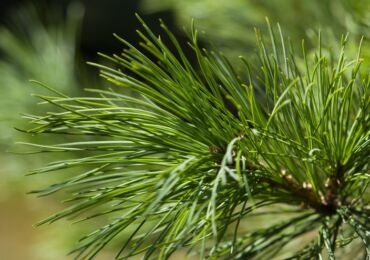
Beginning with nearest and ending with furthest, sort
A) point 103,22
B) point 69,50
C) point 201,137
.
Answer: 1. point 201,137
2. point 69,50
3. point 103,22

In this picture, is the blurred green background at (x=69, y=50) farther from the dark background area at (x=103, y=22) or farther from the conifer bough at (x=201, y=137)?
the dark background area at (x=103, y=22)

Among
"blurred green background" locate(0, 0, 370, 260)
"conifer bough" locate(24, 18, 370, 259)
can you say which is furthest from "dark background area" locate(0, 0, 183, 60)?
"conifer bough" locate(24, 18, 370, 259)

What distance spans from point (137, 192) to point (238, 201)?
47mm

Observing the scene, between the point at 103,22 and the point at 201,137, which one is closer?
the point at 201,137

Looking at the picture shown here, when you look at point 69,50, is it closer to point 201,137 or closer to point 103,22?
point 201,137

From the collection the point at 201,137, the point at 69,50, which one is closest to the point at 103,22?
the point at 69,50

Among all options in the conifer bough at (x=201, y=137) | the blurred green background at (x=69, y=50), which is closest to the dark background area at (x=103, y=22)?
the blurred green background at (x=69, y=50)

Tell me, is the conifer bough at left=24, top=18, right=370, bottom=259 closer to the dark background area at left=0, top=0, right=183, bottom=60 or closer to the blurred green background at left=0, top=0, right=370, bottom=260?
the blurred green background at left=0, top=0, right=370, bottom=260

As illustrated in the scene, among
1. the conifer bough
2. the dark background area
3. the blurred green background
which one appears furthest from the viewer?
the dark background area

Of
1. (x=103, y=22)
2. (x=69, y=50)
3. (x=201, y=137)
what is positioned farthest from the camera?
(x=103, y=22)

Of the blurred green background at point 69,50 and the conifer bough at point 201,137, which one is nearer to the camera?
the conifer bough at point 201,137

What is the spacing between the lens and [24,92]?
1.94 feet

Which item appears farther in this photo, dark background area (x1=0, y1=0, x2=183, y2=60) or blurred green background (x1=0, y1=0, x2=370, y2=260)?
dark background area (x1=0, y1=0, x2=183, y2=60)

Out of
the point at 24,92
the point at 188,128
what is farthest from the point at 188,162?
the point at 24,92
